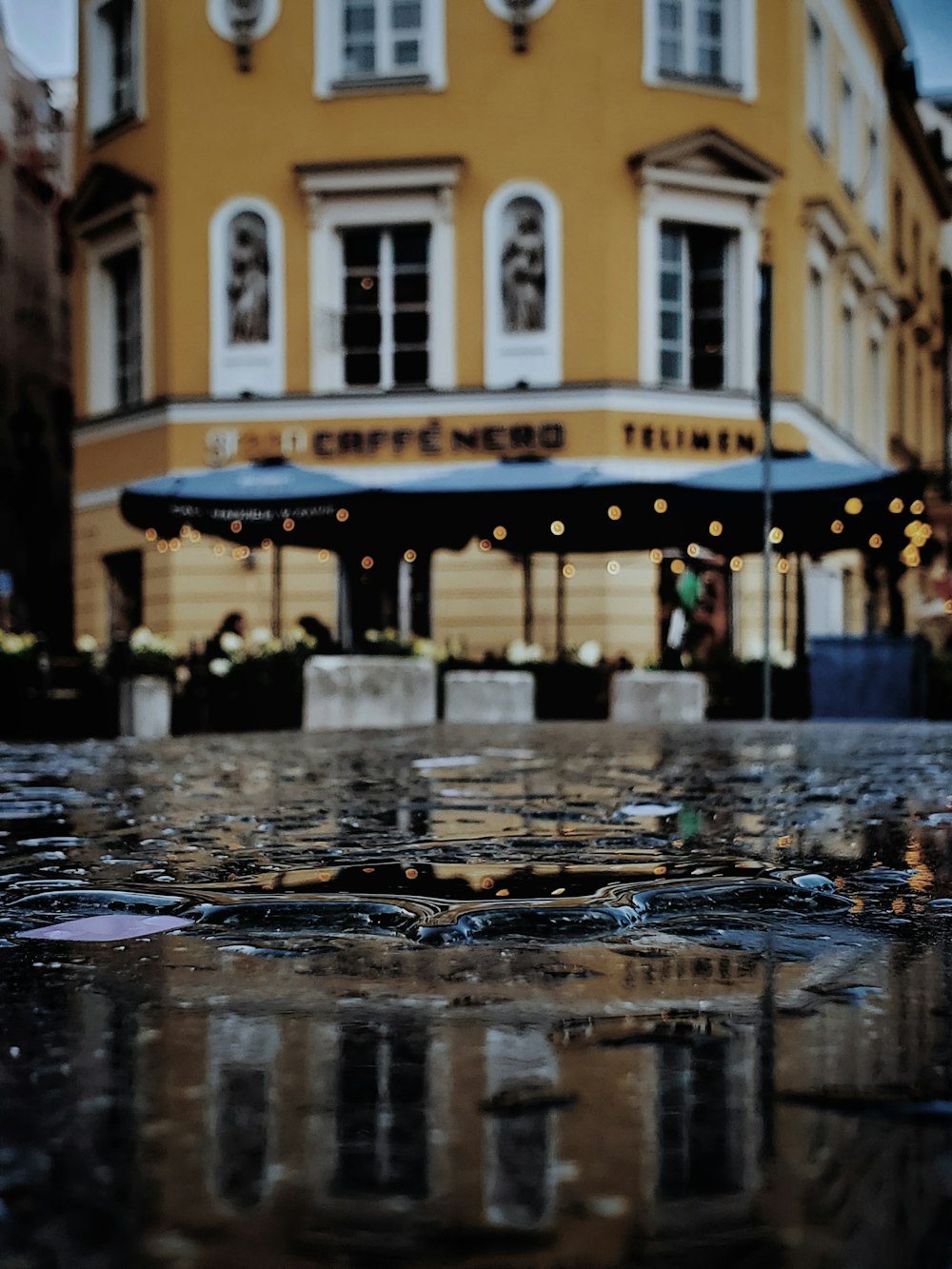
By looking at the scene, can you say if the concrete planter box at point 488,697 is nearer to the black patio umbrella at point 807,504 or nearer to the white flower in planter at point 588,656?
the white flower in planter at point 588,656

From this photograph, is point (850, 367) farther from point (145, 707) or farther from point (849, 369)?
point (145, 707)

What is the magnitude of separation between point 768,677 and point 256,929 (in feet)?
35.4

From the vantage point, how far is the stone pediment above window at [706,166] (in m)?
22.8

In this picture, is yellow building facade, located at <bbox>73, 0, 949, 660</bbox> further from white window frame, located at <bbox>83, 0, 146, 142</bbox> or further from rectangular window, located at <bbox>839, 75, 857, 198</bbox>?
rectangular window, located at <bbox>839, 75, 857, 198</bbox>

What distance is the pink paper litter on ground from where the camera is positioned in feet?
9.15

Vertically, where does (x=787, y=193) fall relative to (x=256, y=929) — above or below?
above

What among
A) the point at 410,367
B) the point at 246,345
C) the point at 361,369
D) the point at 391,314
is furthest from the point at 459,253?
the point at 246,345

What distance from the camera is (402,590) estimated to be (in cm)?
2339

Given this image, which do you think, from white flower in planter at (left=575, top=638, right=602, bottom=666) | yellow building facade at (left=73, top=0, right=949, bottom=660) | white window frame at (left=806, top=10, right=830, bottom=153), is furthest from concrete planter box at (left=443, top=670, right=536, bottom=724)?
white window frame at (left=806, top=10, right=830, bottom=153)

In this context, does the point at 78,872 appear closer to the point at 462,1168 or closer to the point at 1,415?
the point at 462,1168

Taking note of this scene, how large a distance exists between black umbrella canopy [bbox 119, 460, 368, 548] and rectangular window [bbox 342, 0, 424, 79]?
351 inches

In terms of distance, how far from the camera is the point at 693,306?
77.6ft

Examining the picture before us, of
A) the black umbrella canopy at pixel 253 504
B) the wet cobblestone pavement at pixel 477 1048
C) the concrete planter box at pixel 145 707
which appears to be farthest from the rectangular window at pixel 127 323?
the wet cobblestone pavement at pixel 477 1048

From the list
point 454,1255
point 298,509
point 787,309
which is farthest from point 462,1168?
point 787,309
